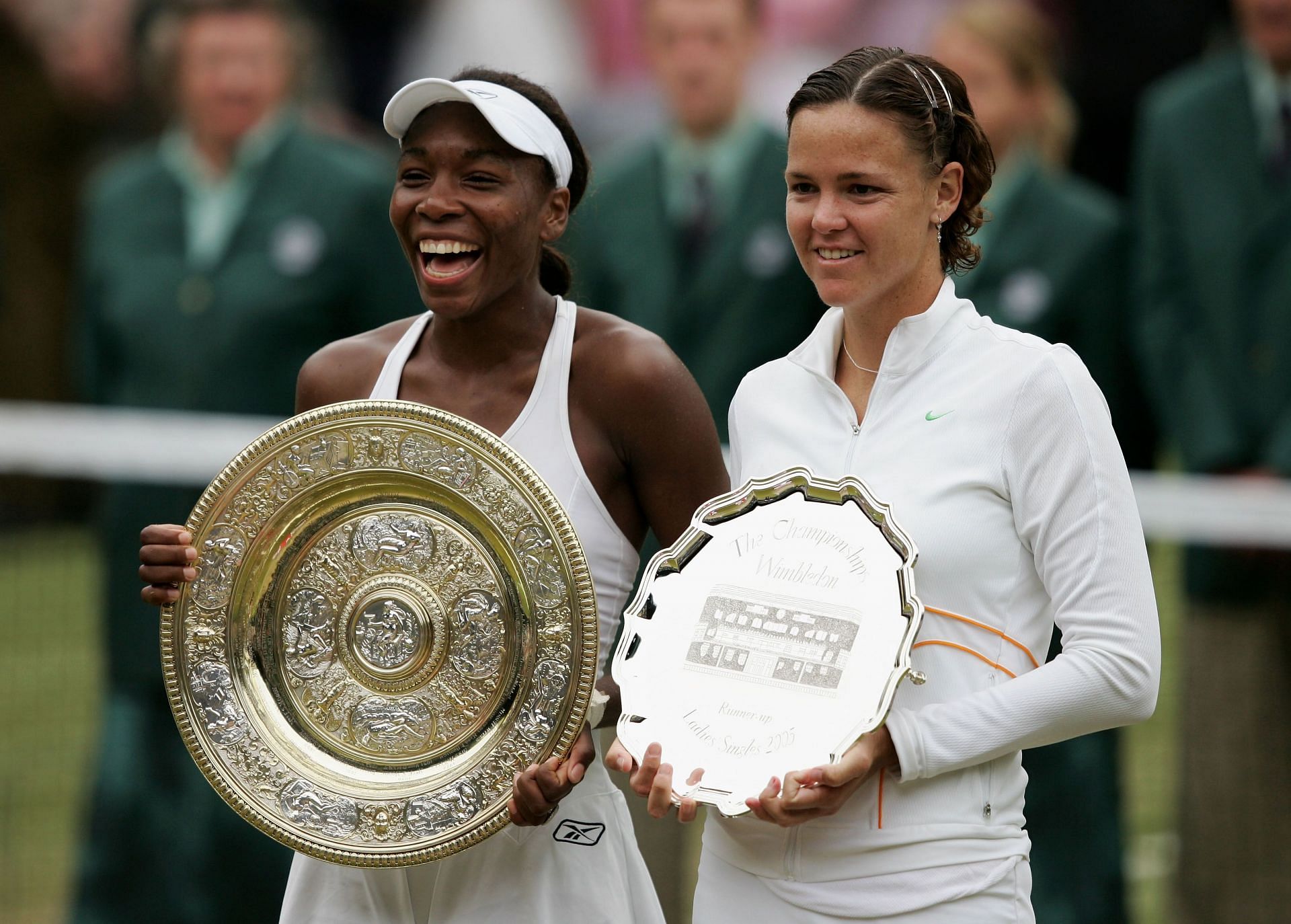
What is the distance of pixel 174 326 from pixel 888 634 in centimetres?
386

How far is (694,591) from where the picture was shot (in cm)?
249

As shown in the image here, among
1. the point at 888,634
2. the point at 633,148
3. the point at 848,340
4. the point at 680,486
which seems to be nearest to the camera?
the point at 888,634

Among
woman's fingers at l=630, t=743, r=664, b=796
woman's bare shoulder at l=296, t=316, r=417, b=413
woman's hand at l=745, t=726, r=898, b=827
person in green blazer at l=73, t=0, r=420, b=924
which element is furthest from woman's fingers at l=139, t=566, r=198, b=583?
person in green blazer at l=73, t=0, r=420, b=924

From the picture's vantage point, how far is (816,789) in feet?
7.54

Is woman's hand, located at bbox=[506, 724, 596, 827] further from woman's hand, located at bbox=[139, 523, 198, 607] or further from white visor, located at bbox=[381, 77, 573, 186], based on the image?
white visor, located at bbox=[381, 77, 573, 186]

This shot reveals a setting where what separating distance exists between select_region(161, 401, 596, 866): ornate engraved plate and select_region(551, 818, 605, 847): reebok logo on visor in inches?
7.7

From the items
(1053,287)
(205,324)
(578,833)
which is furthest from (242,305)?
(578,833)

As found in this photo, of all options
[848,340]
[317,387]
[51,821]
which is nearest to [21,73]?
[51,821]

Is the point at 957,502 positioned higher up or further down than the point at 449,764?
higher up

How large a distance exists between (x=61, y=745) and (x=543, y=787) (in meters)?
4.93

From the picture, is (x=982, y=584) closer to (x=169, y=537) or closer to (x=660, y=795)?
(x=660, y=795)

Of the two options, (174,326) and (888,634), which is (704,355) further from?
(888,634)

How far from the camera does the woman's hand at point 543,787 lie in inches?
101

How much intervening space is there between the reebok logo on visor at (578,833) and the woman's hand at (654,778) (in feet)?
1.36
